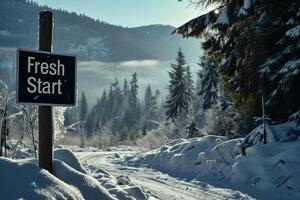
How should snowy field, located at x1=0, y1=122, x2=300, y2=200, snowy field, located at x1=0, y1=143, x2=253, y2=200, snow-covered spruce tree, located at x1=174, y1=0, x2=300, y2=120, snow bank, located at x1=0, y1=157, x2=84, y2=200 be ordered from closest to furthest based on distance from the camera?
snow bank, located at x1=0, y1=157, x2=84, y2=200, snowy field, located at x1=0, y1=143, x2=253, y2=200, snowy field, located at x1=0, y1=122, x2=300, y2=200, snow-covered spruce tree, located at x1=174, y1=0, x2=300, y2=120

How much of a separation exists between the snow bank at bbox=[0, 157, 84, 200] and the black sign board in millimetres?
884

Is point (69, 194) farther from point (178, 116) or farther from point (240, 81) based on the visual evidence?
point (178, 116)

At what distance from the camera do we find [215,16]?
15.6 meters

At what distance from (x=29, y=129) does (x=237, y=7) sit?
7.83 m

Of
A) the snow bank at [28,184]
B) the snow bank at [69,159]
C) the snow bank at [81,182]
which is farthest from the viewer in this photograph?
the snow bank at [69,159]

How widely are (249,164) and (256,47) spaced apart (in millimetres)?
3363

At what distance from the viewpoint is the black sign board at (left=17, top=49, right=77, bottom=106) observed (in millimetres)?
6453

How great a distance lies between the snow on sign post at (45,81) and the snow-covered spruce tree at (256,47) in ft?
22.6

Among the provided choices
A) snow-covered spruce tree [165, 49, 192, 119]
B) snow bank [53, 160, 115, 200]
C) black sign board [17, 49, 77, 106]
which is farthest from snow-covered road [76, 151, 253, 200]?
snow-covered spruce tree [165, 49, 192, 119]

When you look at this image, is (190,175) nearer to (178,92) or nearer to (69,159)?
(69,159)

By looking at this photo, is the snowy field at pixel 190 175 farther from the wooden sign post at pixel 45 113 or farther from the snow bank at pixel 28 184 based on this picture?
the wooden sign post at pixel 45 113

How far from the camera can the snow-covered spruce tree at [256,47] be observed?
13109mm

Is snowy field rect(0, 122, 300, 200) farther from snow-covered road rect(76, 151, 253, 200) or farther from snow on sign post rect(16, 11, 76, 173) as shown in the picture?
snow on sign post rect(16, 11, 76, 173)

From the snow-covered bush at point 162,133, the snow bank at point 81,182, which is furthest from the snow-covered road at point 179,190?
the snow-covered bush at point 162,133
